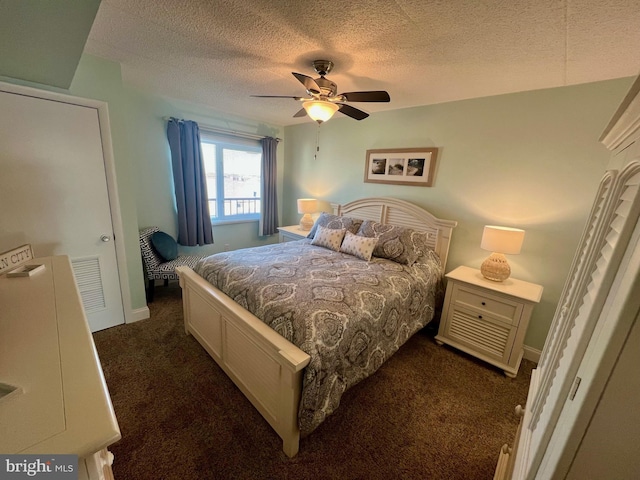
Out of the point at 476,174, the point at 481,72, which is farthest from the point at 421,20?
the point at 476,174

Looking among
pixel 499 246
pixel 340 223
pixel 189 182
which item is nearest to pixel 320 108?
pixel 340 223

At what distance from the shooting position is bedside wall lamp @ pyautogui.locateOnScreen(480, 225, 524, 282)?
2.05m

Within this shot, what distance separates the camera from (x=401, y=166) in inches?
118

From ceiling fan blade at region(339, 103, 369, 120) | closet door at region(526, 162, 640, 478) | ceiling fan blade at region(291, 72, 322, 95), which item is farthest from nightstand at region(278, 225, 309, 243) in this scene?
closet door at region(526, 162, 640, 478)

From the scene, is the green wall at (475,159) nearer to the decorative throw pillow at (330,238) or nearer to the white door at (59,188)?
the white door at (59,188)

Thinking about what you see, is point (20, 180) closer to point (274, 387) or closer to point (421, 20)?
point (274, 387)

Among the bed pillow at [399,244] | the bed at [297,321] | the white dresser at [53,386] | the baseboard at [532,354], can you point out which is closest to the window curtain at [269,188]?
the bed at [297,321]

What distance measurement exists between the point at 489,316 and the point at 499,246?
613mm

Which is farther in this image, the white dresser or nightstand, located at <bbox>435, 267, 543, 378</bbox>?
nightstand, located at <bbox>435, 267, 543, 378</bbox>

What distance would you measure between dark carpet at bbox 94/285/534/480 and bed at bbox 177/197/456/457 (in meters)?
0.14

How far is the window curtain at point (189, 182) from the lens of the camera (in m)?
3.12

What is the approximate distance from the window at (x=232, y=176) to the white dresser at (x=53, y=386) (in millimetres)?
2932

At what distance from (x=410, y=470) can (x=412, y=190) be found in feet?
8.24

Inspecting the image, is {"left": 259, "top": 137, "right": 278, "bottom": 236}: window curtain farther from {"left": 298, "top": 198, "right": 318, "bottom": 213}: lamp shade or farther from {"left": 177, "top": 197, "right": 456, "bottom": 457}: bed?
{"left": 177, "top": 197, "right": 456, "bottom": 457}: bed
